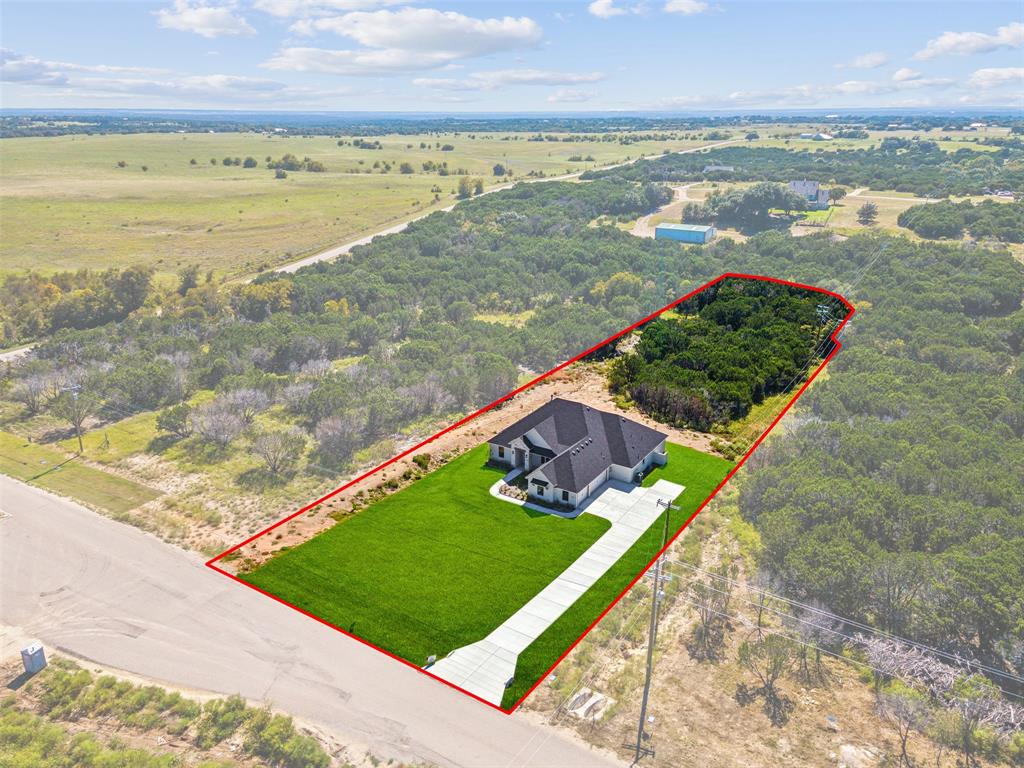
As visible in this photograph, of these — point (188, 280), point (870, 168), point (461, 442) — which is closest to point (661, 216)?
point (870, 168)

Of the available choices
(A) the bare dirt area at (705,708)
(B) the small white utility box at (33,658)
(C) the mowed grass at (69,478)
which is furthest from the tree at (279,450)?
(A) the bare dirt area at (705,708)

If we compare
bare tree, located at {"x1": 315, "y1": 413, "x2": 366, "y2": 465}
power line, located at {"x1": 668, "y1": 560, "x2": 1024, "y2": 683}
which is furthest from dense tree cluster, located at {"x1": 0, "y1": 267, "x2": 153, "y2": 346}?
power line, located at {"x1": 668, "y1": 560, "x2": 1024, "y2": 683}

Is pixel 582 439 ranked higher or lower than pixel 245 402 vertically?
higher

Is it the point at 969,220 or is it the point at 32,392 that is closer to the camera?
the point at 32,392

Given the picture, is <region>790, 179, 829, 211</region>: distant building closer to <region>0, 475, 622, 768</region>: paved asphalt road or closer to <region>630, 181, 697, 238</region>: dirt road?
<region>630, 181, 697, 238</region>: dirt road

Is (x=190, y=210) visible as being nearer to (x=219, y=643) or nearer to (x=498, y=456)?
(x=219, y=643)

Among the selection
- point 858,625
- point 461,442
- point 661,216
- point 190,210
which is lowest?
point 858,625

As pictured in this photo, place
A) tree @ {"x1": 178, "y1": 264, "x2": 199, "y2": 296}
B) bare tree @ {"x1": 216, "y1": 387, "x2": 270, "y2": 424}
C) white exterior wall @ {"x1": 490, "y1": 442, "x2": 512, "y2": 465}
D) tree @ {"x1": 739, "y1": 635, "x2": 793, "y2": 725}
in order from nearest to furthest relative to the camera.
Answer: tree @ {"x1": 739, "y1": 635, "x2": 793, "y2": 725}, white exterior wall @ {"x1": 490, "y1": 442, "x2": 512, "y2": 465}, bare tree @ {"x1": 216, "y1": 387, "x2": 270, "y2": 424}, tree @ {"x1": 178, "y1": 264, "x2": 199, "y2": 296}
